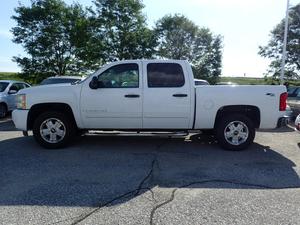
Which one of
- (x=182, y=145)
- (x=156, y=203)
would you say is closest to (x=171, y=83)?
(x=182, y=145)

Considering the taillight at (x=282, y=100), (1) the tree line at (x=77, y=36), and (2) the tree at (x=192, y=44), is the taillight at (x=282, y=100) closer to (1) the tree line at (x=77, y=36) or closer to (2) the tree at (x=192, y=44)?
(1) the tree line at (x=77, y=36)

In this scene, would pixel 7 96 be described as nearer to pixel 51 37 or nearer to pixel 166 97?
pixel 166 97

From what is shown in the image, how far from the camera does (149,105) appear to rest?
6680mm

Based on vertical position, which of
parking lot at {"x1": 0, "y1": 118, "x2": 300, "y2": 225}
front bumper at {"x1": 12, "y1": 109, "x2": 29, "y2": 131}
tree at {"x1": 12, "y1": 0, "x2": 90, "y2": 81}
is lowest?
parking lot at {"x1": 0, "y1": 118, "x2": 300, "y2": 225}

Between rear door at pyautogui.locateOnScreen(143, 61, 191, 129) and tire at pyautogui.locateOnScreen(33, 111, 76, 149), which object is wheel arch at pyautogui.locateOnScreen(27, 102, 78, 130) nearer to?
tire at pyautogui.locateOnScreen(33, 111, 76, 149)

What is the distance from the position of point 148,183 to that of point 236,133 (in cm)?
288

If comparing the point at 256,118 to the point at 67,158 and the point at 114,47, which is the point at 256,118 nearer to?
the point at 67,158

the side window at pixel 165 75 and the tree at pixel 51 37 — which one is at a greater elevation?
the tree at pixel 51 37

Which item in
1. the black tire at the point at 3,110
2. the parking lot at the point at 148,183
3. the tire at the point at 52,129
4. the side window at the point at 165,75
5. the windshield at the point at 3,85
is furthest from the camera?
the windshield at the point at 3,85

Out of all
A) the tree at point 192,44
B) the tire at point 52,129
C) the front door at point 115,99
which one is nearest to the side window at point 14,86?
the tire at point 52,129

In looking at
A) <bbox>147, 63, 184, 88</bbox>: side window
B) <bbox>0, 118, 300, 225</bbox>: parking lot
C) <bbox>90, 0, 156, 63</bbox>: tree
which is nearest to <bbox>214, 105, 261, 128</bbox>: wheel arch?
<bbox>0, 118, 300, 225</bbox>: parking lot

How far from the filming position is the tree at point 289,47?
2983 cm

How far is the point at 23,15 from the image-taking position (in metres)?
24.5

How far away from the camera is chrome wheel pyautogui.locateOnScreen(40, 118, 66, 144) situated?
22.6 ft
